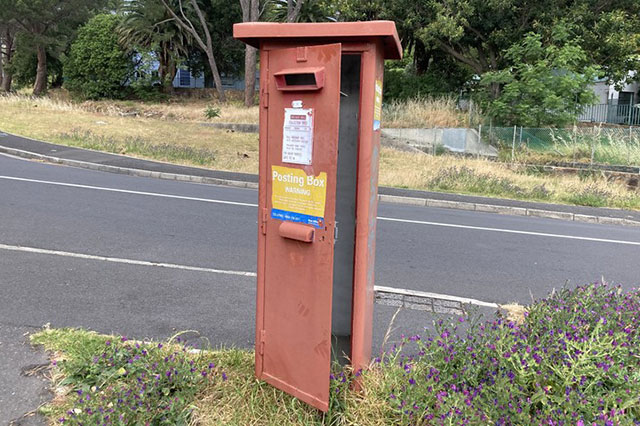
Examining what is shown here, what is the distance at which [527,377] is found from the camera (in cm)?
272

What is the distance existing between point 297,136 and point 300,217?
0.42 m

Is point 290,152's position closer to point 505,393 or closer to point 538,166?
point 505,393

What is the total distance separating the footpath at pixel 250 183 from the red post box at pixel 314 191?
30.7 ft

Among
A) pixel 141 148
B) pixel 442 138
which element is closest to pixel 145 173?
pixel 141 148

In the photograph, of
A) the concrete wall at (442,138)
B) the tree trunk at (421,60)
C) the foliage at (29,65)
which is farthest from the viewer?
the foliage at (29,65)

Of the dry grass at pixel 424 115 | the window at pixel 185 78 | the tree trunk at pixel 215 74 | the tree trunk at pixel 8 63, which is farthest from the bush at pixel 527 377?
the tree trunk at pixel 8 63

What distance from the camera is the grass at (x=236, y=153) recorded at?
14.0m

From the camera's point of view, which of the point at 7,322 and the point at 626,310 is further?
the point at 7,322

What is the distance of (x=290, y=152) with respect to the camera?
104 inches

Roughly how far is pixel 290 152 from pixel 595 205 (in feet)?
41.3

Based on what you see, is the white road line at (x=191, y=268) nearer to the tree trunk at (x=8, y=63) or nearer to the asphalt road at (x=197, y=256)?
the asphalt road at (x=197, y=256)

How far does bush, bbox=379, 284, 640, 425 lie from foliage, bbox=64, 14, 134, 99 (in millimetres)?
32748

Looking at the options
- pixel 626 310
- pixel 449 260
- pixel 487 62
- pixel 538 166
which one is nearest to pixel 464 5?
pixel 487 62

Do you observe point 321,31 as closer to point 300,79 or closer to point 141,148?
point 300,79
